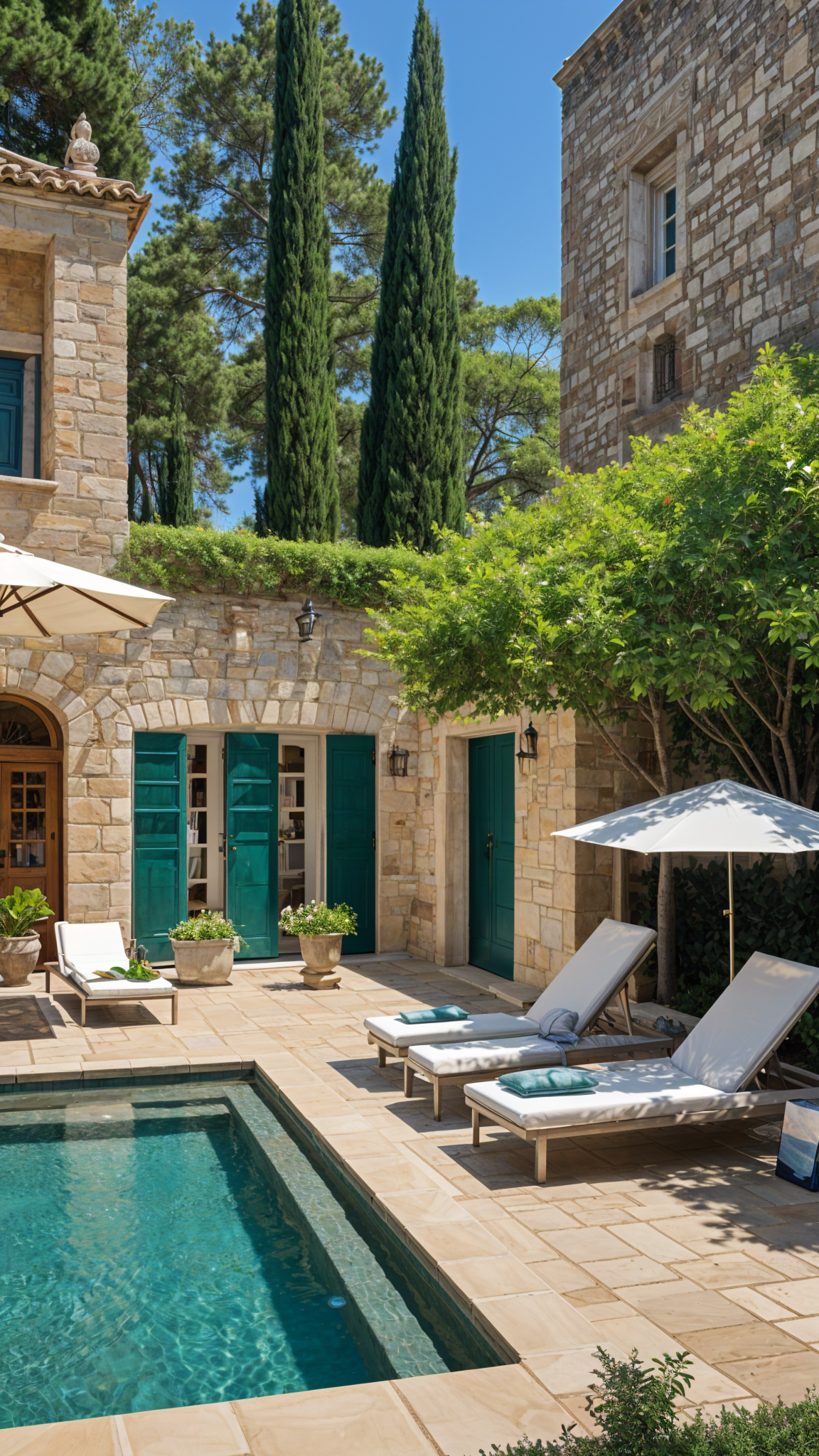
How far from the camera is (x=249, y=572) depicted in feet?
33.7

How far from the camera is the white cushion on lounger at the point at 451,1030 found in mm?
6094

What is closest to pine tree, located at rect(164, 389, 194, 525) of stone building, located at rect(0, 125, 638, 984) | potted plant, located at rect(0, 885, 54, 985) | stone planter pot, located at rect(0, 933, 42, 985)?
stone building, located at rect(0, 125, 638, 984)

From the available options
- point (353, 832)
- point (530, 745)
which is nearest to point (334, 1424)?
point (530, 745)

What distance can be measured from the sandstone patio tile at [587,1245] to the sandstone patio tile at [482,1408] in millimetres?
921

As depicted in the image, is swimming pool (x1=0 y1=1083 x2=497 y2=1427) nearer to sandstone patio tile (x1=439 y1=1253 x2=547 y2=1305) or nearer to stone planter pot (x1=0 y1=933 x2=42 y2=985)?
sandstone patio tile (x1=439 y1=1253 x2=547 y2=1305)

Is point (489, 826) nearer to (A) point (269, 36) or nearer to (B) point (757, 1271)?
(B) point (757, 1271)

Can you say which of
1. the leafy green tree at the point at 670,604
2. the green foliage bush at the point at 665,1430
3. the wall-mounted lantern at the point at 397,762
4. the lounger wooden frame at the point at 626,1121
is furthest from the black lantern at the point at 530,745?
the green foliage bush at the point at 665,1430

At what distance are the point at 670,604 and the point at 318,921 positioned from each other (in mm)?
4771

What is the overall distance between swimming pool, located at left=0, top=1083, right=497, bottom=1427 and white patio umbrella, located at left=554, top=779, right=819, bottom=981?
2163mm

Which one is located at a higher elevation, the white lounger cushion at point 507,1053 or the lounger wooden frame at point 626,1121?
the white lounger cushion at point 507,1053

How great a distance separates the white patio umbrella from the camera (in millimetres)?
4945

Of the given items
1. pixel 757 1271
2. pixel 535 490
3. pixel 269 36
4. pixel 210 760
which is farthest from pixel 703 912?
pixel 269 36

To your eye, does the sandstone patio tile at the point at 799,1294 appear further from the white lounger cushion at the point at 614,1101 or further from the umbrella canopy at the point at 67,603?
the umbrella canopy at the point at 67,603

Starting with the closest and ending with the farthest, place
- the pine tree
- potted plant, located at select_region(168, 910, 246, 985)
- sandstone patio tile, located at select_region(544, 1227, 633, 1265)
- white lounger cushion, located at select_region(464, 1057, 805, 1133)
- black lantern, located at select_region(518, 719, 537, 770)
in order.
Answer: sandstone patio tile, located at select_region(544, 1227, 633, 1265)
white lounger cushion, located at select_region(464, 1057, 805, 1133)
black lantern, located at select_region(518, 719, 537, 770)
potted plant, located at select_region(168, 910, 246, 985)
the pine tree
